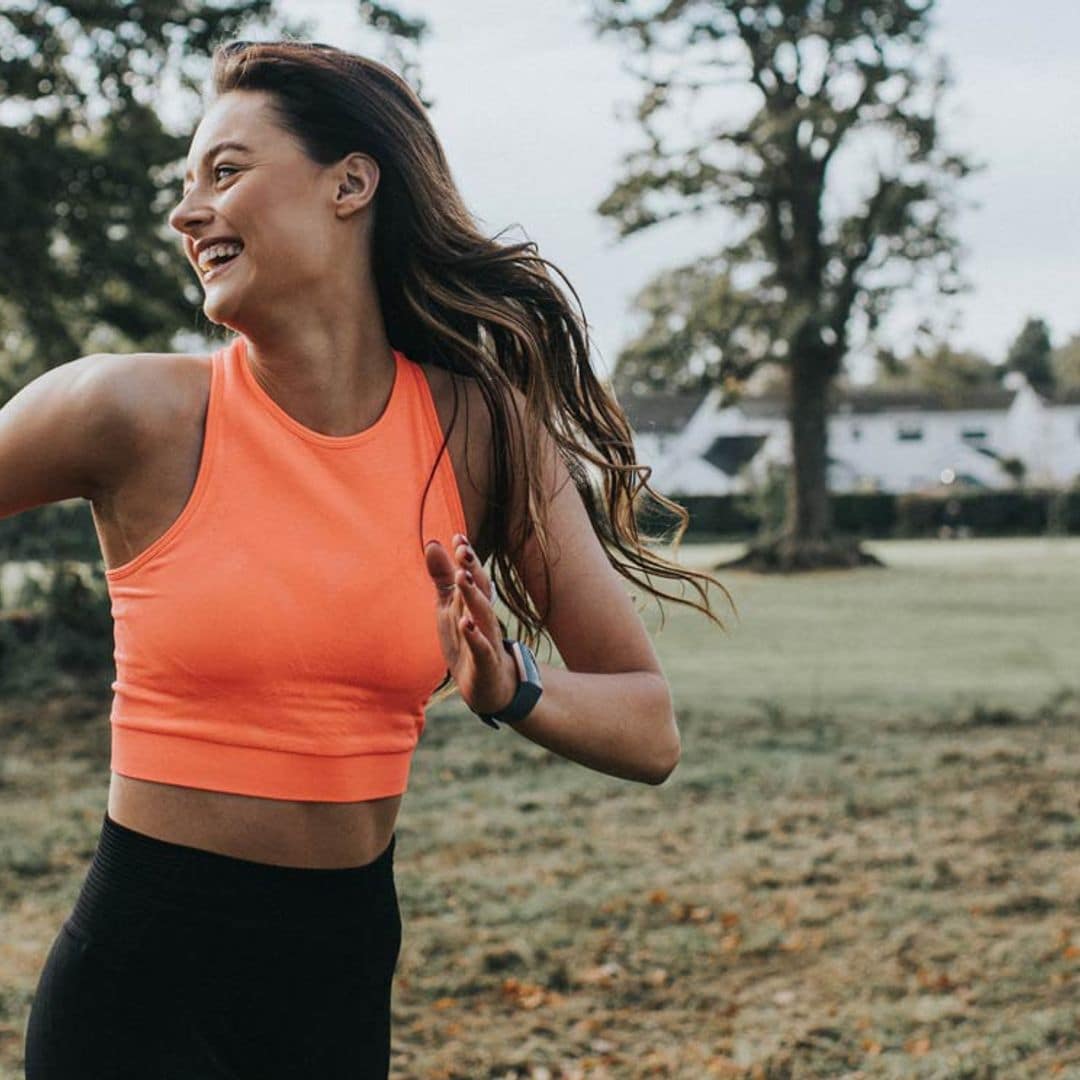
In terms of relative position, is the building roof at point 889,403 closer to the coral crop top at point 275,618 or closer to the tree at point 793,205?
the tree at point 793,205

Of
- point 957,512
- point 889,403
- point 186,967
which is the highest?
point 889,403

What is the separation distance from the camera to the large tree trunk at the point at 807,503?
35.6 meters

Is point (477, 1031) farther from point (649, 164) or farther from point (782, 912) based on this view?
point (649, 164)

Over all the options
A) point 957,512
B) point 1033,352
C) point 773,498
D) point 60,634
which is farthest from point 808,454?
point 1033,352

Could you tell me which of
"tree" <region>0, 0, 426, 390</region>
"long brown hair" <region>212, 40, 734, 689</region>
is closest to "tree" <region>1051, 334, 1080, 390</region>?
"tree" <region>0, 0, 426, 390</region>

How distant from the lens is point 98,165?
12852mm

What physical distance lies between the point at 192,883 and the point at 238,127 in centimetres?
95

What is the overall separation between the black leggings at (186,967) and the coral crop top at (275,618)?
111 millimetres

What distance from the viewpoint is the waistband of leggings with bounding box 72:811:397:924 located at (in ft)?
6.34

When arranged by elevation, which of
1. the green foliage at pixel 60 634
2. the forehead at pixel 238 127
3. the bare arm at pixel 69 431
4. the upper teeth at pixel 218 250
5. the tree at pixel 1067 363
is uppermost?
the tree at pixel 1067 363

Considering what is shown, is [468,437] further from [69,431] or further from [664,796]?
[664,796]

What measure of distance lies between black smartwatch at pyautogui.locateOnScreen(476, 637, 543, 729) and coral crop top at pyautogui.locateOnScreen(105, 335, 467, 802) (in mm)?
134

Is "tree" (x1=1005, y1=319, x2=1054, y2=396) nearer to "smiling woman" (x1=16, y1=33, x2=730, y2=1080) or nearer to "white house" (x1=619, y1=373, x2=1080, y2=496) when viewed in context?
"white house" (x1=619, y1=373, x2=1080, y2=496)

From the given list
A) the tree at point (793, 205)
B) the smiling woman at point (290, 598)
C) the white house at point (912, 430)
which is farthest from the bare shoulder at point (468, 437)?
the white house at point (912, 430)
